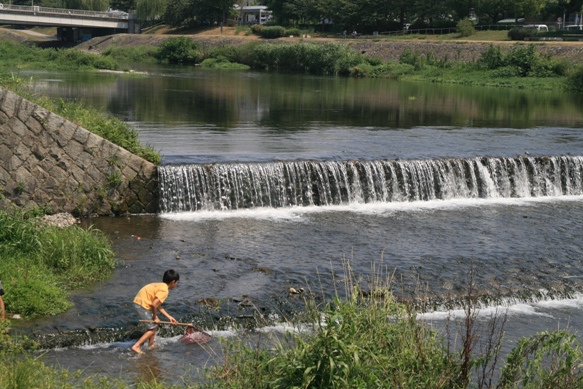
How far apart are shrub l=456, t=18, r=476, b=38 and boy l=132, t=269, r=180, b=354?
72701 mm

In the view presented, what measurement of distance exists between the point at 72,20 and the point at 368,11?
3597 cm

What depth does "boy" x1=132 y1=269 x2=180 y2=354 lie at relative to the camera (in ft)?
37.8

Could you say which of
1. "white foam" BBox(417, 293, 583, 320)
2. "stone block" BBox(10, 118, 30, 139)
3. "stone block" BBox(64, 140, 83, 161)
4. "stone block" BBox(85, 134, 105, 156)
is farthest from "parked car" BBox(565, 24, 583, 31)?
"stone block" BBox(10, 118, 30, 139)

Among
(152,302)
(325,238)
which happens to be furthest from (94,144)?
(152,302)

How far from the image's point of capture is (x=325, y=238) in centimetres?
1814

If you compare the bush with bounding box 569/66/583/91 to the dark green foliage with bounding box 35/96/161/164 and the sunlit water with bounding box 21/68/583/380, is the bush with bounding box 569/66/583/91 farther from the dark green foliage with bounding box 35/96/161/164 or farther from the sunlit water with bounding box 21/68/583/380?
the dark green foliage with bounding box 35/96/161/164

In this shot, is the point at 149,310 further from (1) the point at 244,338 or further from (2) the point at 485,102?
(2) the point at 485,102

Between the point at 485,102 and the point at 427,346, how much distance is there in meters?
38.4

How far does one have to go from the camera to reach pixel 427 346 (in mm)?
9180

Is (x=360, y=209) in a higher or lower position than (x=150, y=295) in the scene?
lower

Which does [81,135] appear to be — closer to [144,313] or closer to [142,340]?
[144,313]

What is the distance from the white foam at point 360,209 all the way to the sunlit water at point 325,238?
0.17ft

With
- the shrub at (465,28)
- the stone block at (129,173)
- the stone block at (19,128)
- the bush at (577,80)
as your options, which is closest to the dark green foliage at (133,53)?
the shrub at (465,28)

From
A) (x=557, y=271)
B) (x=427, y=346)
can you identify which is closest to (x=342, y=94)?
(x=557, y=271)
